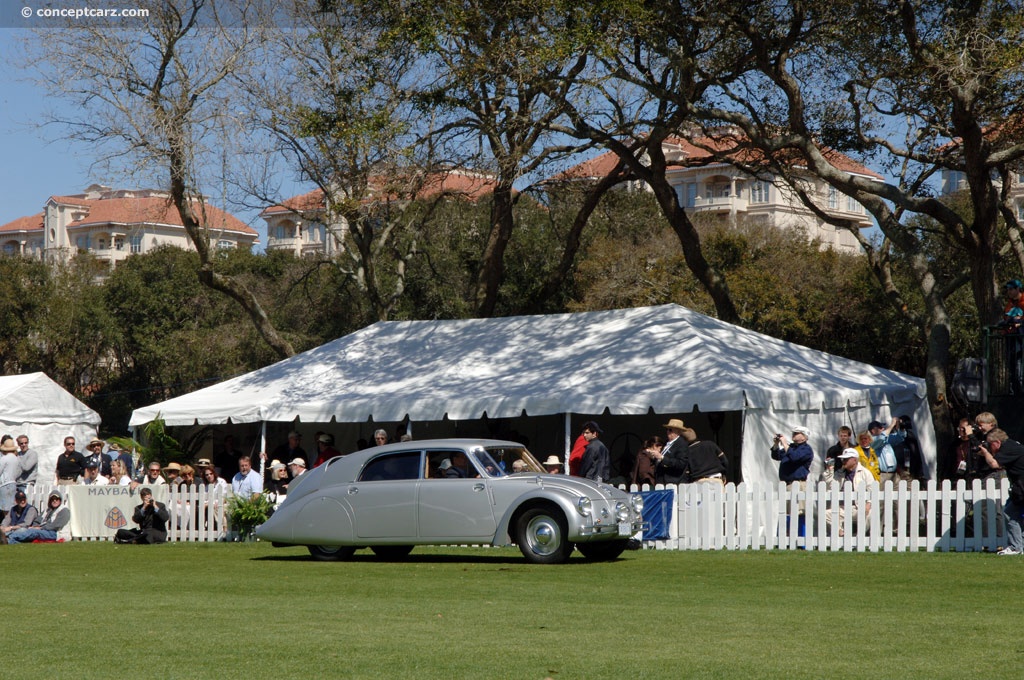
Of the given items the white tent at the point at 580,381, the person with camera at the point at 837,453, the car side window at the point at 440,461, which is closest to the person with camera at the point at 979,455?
the person with camera at the point at 837,453

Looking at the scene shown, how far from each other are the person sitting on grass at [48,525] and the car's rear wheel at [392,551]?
22.3ft

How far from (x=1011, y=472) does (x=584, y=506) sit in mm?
4992

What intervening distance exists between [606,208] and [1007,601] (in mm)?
22306

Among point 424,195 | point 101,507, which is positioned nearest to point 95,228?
point 424,195

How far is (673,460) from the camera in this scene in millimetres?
16781

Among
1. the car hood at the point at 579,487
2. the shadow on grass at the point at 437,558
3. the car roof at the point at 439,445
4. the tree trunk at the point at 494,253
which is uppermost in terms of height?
the tree trunk at the point at 494,253

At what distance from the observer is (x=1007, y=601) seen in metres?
9.62

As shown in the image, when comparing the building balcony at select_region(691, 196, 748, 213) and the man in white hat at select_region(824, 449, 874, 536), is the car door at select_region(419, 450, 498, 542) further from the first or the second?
the building balcony at select_region(691, 196, 748, 213)

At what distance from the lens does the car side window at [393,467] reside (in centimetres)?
1438

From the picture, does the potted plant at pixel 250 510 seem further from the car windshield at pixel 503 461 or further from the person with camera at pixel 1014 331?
the person with camera at pixel 1014 331

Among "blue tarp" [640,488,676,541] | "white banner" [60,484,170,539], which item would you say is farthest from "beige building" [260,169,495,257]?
"blue tarp" [640,488,676,541]

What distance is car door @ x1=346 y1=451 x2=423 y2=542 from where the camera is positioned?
558 inches

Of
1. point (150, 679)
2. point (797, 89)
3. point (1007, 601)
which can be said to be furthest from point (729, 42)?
point (150, 679)

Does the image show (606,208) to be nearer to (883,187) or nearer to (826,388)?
(883,187)
